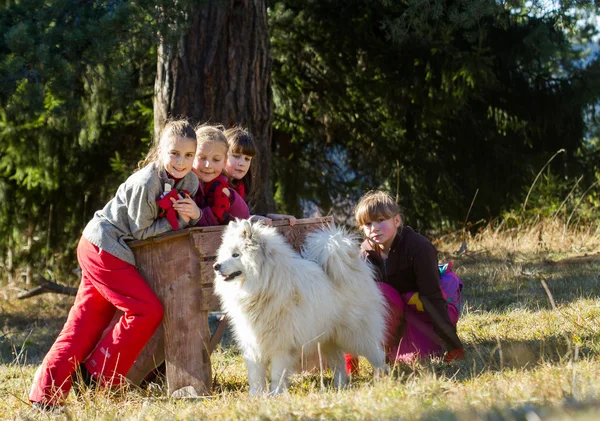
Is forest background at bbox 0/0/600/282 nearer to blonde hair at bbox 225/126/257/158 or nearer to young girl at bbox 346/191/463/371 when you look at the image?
blonde hair at bbox 225/126/257/158

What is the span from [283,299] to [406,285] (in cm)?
130

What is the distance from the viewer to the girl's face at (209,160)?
4586 mm

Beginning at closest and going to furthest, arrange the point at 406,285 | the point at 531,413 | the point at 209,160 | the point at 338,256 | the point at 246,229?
the point at 531,413
the point at 246,229
the point at 338,256
the point at 209,160
the point at 406,285

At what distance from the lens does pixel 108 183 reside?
1005 centimetres

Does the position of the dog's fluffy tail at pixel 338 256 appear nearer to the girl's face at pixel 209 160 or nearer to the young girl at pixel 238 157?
the young girl at pixel 238 157

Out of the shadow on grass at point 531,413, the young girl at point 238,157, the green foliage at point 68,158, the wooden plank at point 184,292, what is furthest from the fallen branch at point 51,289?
the shadow on grass at point 531,413

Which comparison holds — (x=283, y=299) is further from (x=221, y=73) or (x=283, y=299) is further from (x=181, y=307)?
(x=221, y=73)

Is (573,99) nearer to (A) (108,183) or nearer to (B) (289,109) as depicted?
(B) (289,109)

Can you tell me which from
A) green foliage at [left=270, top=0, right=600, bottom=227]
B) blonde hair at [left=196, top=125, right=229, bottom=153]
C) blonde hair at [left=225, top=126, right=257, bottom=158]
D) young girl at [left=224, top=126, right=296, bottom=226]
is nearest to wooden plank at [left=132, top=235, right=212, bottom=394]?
blonde hair at [left=196, top=125, right=229, bottom=153]

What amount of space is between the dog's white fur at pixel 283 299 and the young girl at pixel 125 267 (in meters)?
0.42

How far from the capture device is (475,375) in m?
3.98

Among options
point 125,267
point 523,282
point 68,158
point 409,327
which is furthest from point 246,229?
point 68,158

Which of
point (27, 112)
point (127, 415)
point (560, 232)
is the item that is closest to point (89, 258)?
point (127, 415)

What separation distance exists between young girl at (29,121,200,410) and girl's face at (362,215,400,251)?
50.7 inches
